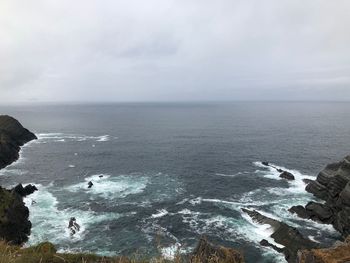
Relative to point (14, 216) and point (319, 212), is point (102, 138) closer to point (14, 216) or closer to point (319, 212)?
point (14, 216)

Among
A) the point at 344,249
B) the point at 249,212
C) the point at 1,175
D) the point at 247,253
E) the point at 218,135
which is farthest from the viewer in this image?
the point at 218,135

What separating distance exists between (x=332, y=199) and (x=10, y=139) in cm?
9665

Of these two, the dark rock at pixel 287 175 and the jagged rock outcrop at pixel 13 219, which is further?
the dark rock at pixel 287 175

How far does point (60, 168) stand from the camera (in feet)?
266

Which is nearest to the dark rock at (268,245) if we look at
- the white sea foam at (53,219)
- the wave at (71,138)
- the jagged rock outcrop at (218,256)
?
the jagged rock outcrop at (218,256)

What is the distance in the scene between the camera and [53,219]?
164 ft

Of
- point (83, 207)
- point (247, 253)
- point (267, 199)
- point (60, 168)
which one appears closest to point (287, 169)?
point (267, 199)

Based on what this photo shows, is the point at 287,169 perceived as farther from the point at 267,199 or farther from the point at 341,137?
the point at 341,137

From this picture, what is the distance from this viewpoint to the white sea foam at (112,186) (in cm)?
6219

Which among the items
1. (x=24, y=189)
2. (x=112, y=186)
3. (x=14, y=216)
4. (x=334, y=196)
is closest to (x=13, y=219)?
(x=14, y=216)

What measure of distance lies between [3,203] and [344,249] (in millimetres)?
49831

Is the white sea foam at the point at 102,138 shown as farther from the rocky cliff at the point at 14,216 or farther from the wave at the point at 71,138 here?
the rocky cliff at the point at 14,216

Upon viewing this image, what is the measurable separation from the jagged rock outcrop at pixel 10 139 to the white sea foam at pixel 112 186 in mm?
29722

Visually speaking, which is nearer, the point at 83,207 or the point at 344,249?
the point at 344,249
